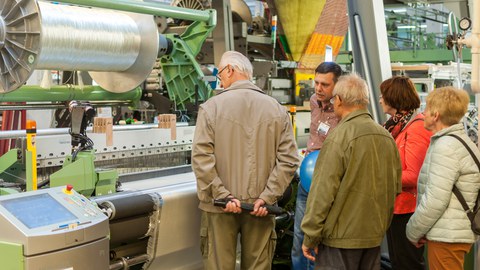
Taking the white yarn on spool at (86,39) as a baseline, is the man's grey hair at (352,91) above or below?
below

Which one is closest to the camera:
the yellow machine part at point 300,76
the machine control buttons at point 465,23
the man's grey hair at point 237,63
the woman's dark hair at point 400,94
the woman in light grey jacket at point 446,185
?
the woman in light grey jacket at point 446,185

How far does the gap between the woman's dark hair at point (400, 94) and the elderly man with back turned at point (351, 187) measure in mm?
758

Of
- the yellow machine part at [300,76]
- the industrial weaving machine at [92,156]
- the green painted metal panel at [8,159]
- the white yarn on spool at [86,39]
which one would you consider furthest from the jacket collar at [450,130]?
the yellow machine part at [300,76]

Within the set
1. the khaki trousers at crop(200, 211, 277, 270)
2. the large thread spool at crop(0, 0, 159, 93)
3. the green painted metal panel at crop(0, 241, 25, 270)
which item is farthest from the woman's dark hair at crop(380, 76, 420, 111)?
the green painted metal panel at crop(0, 241, 25, 270)

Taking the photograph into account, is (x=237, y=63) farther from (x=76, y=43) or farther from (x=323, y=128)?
(x=76, y=43)

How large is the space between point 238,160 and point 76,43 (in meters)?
1.27

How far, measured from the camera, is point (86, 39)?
352 centimetres

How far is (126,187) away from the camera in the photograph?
349 centimetres

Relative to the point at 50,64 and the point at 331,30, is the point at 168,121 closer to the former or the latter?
the point at 50,64

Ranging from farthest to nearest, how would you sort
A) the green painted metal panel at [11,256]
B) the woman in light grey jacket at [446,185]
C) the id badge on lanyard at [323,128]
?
the id badge on lanyard at [323,128], the woman in light grey jacket at [446,185], the green painted metal panel at [11,256]

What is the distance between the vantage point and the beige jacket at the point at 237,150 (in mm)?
2955

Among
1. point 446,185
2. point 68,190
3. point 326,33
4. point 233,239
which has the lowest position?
point 233,239

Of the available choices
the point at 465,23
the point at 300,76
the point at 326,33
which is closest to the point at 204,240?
the point at 465,23

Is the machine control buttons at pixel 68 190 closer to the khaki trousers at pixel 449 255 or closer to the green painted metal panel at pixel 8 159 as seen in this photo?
the green painted metal panel at pixel 8 159
